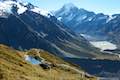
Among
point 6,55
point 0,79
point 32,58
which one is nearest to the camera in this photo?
point 0,79

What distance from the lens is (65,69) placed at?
14525cm

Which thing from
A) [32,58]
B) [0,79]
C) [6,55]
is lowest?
[0,79]

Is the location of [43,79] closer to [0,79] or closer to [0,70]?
[0,70]

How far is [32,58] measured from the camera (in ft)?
504

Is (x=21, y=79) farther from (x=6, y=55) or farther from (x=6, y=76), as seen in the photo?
(x=6, y=55)

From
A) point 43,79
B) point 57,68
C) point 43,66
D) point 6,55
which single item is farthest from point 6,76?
point 57,68

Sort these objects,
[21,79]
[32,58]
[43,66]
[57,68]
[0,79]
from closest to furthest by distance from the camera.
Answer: [0,79] → [21,79] → [43,66] → [57,68] → [32,58]

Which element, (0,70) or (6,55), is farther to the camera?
(6,55)

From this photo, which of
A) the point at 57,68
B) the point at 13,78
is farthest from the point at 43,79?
the point at 57,68

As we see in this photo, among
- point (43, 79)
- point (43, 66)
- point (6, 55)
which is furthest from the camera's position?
point (43, 66)

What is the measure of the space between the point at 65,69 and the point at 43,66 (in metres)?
22.8

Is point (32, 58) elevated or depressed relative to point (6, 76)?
elevated

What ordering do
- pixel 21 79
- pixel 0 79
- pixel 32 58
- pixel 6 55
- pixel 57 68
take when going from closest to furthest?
pixel 0 79 < pixel 21 79 < pixel 6 55 < pixel 57 68 < pixel 32 58

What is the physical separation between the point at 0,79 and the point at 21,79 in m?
5.63
